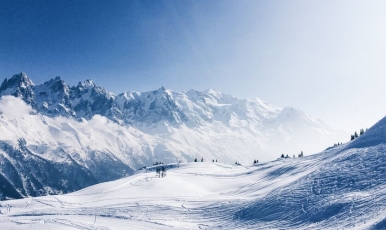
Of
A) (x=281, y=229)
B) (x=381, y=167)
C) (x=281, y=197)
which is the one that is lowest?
(x=281, y=229)

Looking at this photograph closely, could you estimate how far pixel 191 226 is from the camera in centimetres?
4906

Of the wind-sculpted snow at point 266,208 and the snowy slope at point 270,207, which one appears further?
the snowy slope at point 270,207

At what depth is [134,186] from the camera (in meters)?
89.7

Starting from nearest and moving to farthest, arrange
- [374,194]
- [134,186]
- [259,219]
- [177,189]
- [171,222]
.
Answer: [374,194] < [259,219] < [171,222] < [177,189] < [134,186]

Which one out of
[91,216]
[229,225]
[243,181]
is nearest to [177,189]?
[243,181]

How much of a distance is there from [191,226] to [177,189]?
34.2m

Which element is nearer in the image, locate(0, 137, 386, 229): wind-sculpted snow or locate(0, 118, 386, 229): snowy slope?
locate(0, 137, 386, 229): wind-sculpted snow

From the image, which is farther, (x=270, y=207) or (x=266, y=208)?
(x=266, y=208)

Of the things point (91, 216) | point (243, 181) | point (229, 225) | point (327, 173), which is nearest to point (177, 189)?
point (243, 181)

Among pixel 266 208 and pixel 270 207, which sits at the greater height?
pixel 270 207

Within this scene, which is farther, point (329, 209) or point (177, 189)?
point (177, 189)

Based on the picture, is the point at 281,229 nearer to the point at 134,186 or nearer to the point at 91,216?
the point at 91,216

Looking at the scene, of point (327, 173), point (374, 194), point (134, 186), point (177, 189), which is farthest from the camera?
point (134, 186)

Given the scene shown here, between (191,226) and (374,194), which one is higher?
(374,194)
